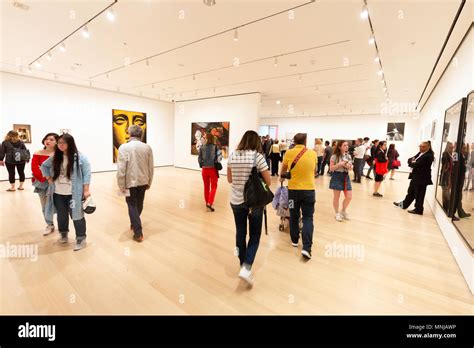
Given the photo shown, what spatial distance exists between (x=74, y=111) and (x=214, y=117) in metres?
5.53

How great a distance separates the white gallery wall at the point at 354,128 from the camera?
1415cm

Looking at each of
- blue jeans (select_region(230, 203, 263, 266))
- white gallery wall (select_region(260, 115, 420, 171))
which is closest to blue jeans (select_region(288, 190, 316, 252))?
blue jeans (select_region(230, 203, 263, 266))

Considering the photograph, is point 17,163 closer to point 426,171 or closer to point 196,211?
point 196,211

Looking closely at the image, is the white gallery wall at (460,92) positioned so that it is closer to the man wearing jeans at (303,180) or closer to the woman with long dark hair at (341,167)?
the woman with long dark hair at (341,167)

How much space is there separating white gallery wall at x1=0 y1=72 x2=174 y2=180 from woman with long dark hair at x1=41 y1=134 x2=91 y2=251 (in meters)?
6.91

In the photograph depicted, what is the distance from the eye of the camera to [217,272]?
288cm

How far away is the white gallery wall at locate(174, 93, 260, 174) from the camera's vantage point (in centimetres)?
978

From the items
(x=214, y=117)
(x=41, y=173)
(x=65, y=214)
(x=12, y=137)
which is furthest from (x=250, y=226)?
(x=214, y=117)

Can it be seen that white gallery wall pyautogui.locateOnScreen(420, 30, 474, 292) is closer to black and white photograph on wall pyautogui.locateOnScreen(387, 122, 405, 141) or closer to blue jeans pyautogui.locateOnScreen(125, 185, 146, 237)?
blue jeans pyautogui.locateOnScreen(125, 185, 146, 237)

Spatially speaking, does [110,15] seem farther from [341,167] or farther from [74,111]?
[74,111]

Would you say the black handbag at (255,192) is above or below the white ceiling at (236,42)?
below

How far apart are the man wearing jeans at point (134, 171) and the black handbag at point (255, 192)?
1.85m

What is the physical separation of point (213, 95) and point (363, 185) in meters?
7.04

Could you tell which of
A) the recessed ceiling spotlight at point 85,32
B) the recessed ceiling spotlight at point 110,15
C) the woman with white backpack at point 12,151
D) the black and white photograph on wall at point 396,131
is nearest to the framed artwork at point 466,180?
the recessed ceiling spotlight at point 110,15
